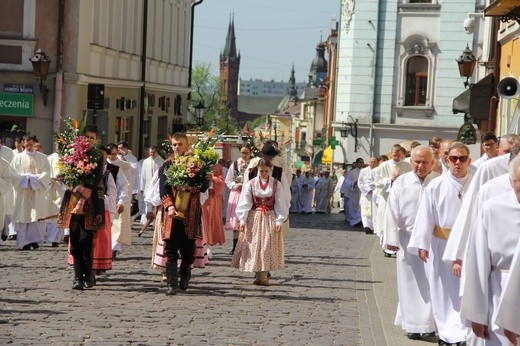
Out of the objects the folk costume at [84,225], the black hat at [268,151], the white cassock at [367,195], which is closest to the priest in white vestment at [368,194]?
the white cassock at [367,195]

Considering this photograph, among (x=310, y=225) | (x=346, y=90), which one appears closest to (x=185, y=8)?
(x=346, y=90)

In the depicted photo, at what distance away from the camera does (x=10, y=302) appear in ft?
45.7

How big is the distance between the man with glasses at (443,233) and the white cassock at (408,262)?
0.64 m

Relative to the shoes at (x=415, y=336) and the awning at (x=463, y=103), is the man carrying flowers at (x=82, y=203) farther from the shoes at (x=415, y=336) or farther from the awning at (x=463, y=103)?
the awning at (x=463, y=103)

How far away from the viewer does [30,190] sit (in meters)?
22.3

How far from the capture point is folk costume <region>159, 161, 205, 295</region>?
15281 millimetres

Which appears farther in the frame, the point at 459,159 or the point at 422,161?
the point at 422,161

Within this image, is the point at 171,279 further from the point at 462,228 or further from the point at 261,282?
the point at 462,228

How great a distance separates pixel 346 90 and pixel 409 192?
43.7 m

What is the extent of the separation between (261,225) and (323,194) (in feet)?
92.3

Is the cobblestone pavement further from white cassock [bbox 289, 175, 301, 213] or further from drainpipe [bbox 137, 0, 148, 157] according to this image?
white cassock [bbox 289, 175, 301, 213]

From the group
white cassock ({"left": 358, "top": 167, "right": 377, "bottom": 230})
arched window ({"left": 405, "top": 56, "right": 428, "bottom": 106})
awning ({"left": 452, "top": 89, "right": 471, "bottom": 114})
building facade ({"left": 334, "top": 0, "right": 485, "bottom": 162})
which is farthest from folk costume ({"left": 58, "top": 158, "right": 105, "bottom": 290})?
arched window ({"left": 405, "top": 56, "right": 428, "bottom": 106})

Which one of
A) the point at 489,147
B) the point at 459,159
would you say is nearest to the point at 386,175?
the point at 489,147

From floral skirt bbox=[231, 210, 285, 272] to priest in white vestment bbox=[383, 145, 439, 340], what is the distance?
336cm
